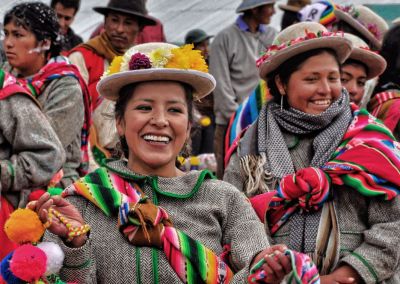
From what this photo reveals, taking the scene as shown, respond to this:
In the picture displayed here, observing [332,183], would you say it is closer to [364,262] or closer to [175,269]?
[364,262]

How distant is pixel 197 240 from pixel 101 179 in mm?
499

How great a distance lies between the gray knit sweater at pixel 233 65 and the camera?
1032cm

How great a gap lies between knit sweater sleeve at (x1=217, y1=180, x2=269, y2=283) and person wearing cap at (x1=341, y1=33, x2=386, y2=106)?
6.83ft

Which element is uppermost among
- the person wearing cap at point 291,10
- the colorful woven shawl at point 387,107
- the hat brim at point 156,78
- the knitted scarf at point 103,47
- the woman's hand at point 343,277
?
the hat brim at point 156,78

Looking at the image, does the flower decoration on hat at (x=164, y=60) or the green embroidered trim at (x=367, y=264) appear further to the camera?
the green embroidered trim at (x=367, y=264)

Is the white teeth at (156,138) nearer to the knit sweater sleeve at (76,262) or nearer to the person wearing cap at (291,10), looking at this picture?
the knit sweater sleeve at (76,262)

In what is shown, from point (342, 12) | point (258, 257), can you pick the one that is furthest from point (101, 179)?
point (342, 12)

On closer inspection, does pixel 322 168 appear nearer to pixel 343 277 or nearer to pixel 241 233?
pixel 343 277

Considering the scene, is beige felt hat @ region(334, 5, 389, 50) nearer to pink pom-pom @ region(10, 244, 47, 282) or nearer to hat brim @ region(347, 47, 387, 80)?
hat brim @ region(347, 47, 387, 80)

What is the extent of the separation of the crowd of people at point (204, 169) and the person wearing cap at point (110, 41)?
149 centimetres

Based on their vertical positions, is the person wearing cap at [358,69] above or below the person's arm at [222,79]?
above

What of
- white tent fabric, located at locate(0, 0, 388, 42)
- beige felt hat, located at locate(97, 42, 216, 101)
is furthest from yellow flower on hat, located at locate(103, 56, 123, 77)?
white tent fabric, located at locate(0, 0, 388, 42)

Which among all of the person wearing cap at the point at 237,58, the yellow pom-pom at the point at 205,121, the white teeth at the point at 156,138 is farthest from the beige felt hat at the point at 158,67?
the yellow pom-pom at the point at 205,121

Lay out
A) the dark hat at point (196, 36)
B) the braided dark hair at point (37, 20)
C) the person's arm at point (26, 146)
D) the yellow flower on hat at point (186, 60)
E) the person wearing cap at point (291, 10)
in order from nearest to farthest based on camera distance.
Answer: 1. the yellow flower on hat at point (186, 60)
2. the person's arm at point (26, 146)
3. the braided dark hair at point (37, 20)
4. the person wearing cap at point (291, 10)
5. the dark hat at point (196, 36)
